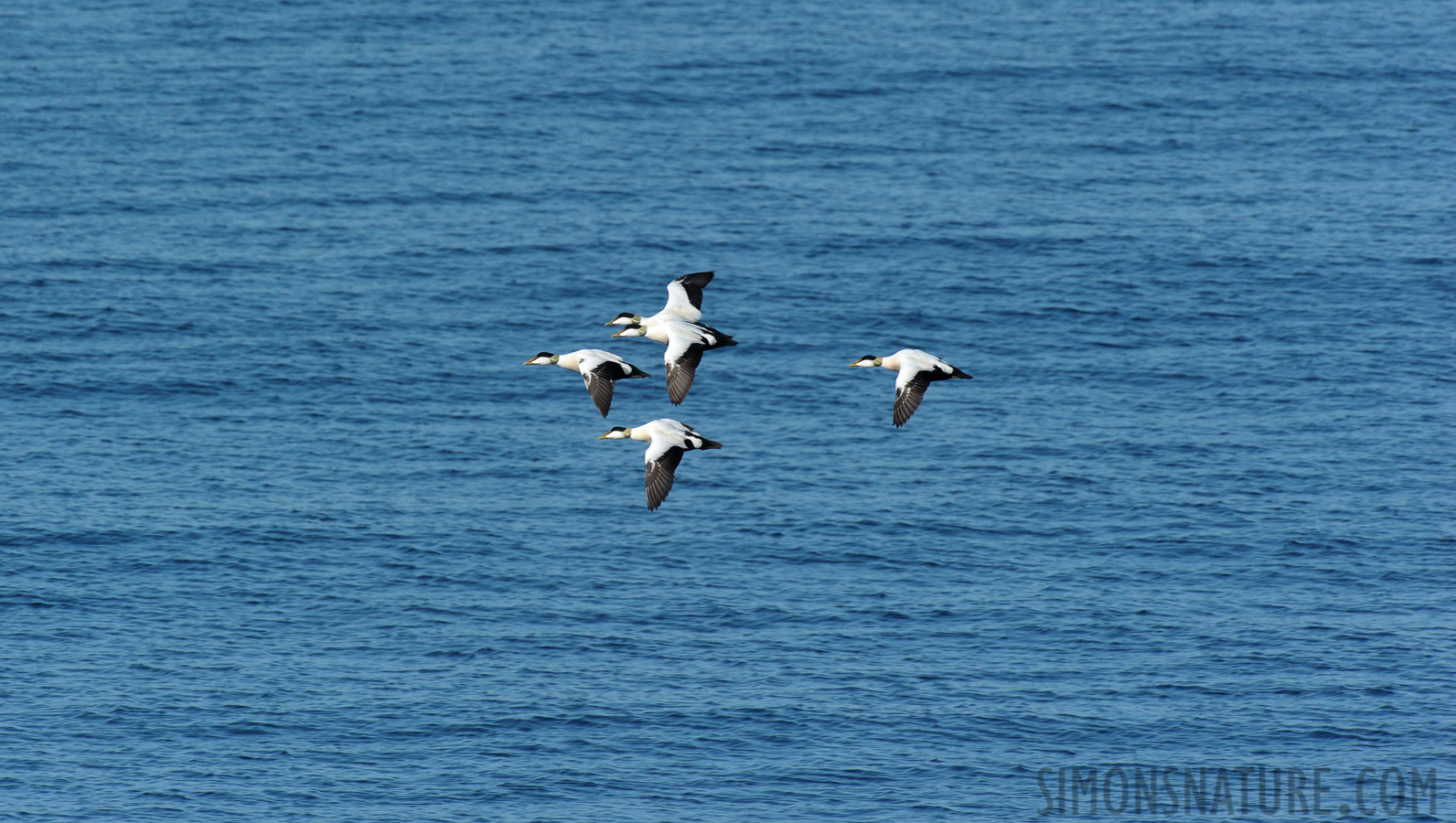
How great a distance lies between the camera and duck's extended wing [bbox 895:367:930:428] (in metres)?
53.6

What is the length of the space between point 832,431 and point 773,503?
27.3 feet

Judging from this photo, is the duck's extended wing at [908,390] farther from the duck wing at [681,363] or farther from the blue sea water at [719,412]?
the blue sea water at [719,412]

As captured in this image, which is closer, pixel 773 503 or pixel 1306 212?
pixel 773 503

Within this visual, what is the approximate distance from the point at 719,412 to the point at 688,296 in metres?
52.8

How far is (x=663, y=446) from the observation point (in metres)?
55.4

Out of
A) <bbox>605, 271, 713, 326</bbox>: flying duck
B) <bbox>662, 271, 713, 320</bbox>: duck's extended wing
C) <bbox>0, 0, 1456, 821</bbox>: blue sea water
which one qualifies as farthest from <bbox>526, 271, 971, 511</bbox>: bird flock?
<bbox>0, 0, 1456, 821</bbox>: blue sea water

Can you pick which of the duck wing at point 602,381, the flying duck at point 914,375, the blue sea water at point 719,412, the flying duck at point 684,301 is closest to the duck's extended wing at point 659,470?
the duck wing at point 602,381

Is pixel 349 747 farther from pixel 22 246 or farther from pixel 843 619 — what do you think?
pixel 22 246

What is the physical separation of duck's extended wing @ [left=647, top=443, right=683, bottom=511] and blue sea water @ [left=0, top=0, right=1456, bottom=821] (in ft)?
117

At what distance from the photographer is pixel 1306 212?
434ft

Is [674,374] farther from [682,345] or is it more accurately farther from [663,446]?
[663,446]

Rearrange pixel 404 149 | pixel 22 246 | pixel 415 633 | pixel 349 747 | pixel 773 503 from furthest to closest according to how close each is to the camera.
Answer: pixel 404 149 → pixel 22 246 → pixel 773 503 → pixel 415 633 → pixel 349 747

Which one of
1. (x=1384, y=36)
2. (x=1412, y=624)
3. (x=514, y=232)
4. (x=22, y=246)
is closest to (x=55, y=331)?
(x=22, y=246)

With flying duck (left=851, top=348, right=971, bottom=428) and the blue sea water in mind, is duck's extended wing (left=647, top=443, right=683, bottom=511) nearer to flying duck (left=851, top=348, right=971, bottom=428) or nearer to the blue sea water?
flying duck (left=851, top=348, right=971, bottom=428)
